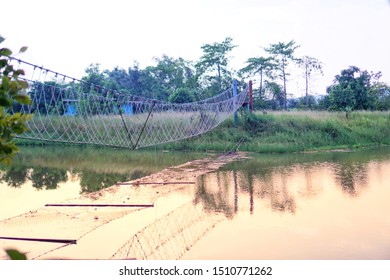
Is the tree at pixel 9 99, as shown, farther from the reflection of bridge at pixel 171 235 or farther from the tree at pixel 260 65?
the tree at pixel 260 65

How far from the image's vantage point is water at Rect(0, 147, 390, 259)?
14.6 feet

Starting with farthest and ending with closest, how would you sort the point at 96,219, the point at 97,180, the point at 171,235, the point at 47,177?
the point at 47,177, the point at 97,180, the point at 96,219, the point at 171,235

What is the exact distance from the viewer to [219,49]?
68.1 ft

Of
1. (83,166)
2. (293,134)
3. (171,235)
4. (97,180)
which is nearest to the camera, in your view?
(171,235)

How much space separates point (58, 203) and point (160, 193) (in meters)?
1.54

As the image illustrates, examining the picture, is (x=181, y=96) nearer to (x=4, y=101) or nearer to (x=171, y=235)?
(x=171, y=235)

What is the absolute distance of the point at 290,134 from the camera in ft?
45.4

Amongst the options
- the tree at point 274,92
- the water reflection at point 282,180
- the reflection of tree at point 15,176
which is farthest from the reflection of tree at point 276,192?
the tree at point 274,92

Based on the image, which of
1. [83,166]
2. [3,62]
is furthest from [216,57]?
[3,62]

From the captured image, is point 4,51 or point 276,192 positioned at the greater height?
point 4,51

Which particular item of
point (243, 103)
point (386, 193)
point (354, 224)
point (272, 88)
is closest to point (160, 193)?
point (354, 224)

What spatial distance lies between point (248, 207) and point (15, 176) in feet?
18.6

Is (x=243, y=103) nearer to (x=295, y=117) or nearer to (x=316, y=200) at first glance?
(x=295, y=117)

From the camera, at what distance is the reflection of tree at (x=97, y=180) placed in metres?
7.95
